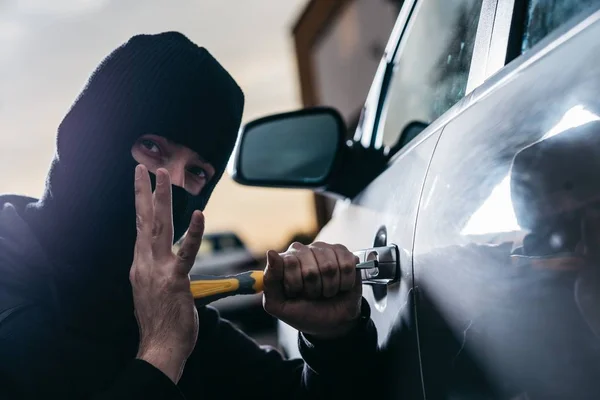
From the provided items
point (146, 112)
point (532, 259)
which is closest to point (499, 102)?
point (532, 259)

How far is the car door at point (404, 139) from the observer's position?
1287 millimetres

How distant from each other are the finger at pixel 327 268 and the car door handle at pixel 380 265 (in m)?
0.05

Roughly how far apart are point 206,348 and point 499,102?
1.26 m

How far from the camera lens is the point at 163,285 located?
1291mm

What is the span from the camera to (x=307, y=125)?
1.92 meters

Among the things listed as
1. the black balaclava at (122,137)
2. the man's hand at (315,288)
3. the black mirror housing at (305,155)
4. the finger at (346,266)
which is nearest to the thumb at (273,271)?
the man's hand at (315,288)

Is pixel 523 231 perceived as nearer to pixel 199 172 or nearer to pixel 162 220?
pixel 162 220

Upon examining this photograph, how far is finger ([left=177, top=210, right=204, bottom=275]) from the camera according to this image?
4.15 ft

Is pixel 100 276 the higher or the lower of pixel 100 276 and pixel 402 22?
the lower

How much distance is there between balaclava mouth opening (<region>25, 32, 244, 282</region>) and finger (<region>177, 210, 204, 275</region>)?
413mm

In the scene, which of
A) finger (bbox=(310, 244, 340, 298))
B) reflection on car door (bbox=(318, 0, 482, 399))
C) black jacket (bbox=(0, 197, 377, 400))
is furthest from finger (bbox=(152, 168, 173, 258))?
reflection on car door (bbox=(318, 0, 482, 399))

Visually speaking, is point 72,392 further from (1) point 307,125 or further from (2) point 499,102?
(2) point 499,102

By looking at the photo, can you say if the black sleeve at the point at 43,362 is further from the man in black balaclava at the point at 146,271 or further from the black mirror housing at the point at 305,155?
the black mirror housing at the point at 305,155

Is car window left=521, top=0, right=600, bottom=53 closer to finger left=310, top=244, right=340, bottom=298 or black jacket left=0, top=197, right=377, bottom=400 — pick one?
finger left=310, top=244, right=340, bottom=298
